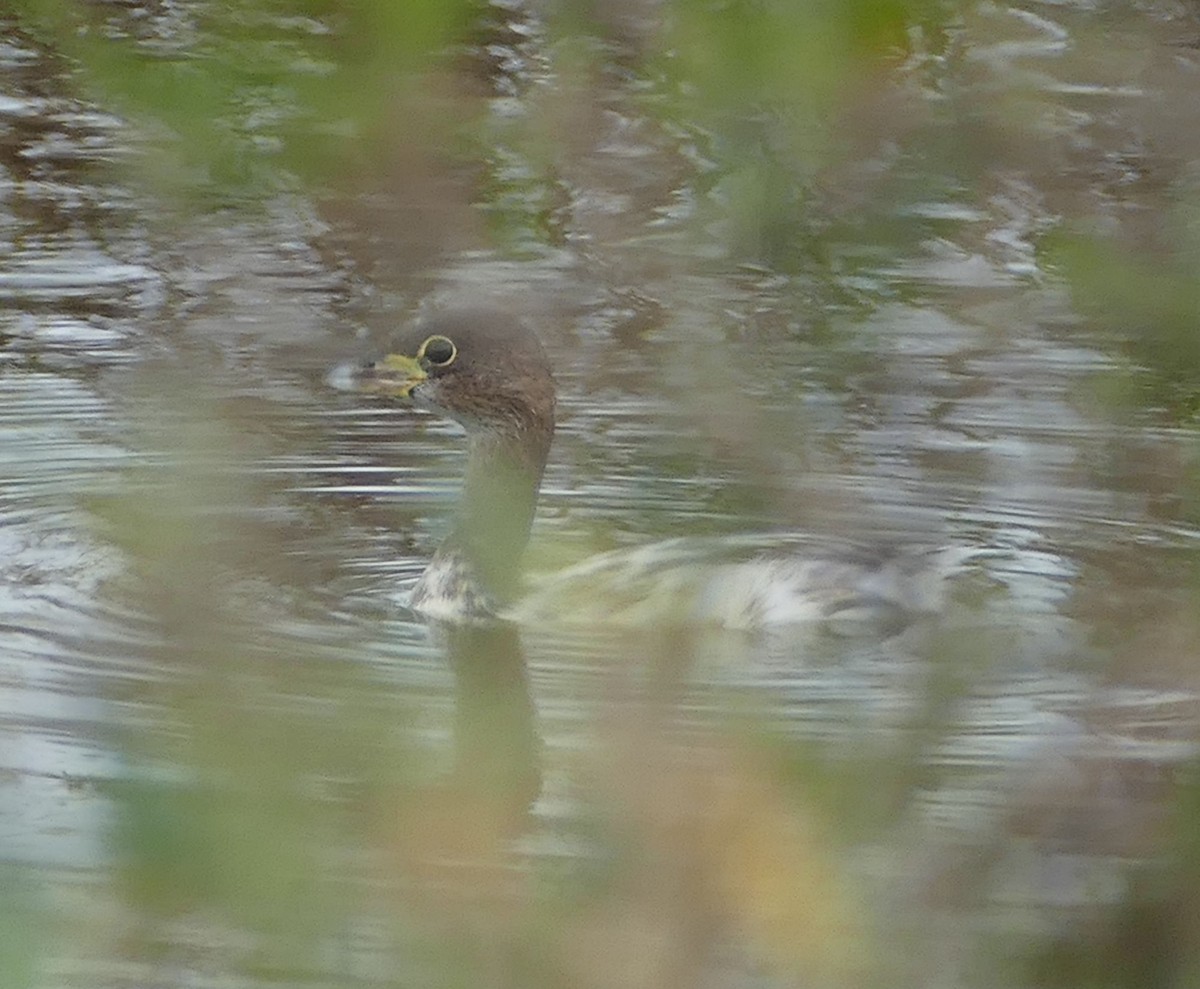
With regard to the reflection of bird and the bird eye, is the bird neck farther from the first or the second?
the bird eye

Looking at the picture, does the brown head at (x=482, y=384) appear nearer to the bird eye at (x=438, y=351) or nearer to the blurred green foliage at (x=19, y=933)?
the bird eye at (x=438, y=351)

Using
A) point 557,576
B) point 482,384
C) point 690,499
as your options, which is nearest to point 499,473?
point 482,384

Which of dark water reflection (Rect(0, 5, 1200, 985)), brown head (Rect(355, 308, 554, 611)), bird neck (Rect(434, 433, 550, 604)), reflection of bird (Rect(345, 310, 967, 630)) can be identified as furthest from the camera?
brown head (Rect(355, 308, 554, 611))

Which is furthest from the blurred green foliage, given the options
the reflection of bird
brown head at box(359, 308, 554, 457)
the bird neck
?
brown head at box(359, 308, 554, 457)

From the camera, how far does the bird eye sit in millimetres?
7812

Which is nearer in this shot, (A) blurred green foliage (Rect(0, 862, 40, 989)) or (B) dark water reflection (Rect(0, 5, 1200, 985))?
(A) blurred green foliage (Rect(0, 862, 40, 989))

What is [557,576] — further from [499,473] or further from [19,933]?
[19,933]

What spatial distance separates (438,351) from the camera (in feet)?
25.8

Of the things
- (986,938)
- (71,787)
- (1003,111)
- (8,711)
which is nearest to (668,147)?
(1003,111)

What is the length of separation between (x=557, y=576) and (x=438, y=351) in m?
1.32

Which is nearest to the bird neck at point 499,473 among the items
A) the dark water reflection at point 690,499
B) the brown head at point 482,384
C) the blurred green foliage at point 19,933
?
the brown head at point 482,384

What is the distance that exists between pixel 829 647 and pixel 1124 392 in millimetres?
3517

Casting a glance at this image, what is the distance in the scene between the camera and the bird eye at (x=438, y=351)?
25.6ft

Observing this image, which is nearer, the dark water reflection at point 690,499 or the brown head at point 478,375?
the dark water reflection at point 690,499
